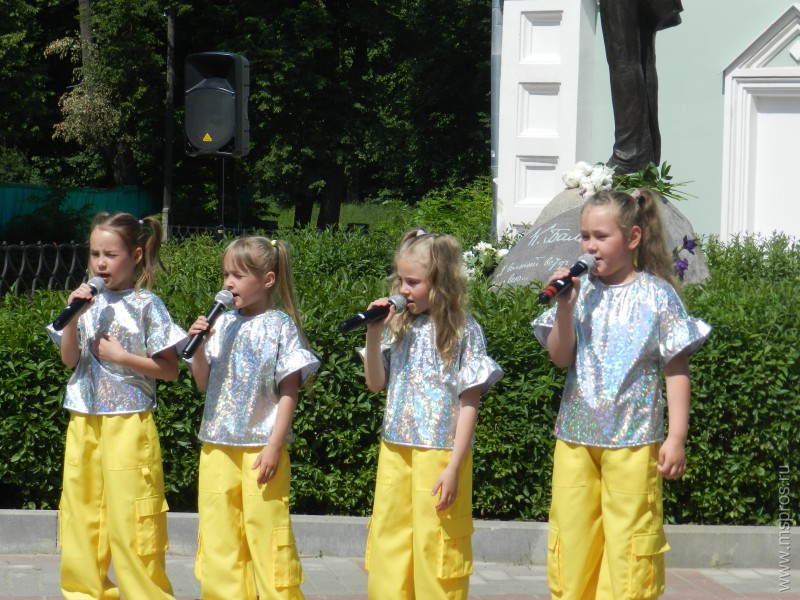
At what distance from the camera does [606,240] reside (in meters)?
4.05

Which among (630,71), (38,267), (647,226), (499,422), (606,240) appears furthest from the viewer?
(38,267)

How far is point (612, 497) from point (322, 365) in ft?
7.69

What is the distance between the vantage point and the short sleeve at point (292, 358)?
4326 mm

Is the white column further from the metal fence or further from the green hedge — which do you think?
the green hedge

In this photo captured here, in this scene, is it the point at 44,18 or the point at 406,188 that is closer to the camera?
the point at 44,18

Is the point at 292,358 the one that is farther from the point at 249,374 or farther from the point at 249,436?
the point at 249,436

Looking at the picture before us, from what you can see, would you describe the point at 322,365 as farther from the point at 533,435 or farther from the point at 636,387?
the point at 636,387

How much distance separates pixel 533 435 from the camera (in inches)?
237

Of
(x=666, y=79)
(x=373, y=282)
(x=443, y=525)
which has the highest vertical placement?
(x=666, y=79)

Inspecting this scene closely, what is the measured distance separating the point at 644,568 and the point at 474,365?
0.89 m

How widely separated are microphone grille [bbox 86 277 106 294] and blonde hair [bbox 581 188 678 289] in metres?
1.78

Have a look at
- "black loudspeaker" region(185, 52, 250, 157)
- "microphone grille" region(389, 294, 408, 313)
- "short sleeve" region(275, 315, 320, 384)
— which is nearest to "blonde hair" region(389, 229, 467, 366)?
"microphone grille" region(389, 294, 408, 313)

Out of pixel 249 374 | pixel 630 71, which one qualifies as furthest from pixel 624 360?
pixel 630 71

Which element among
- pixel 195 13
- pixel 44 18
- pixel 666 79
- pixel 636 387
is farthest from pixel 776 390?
pixel 44 18
